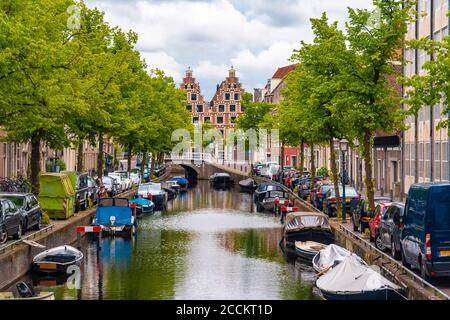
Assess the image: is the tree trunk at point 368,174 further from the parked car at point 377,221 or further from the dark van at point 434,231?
the dark van at point 434,231

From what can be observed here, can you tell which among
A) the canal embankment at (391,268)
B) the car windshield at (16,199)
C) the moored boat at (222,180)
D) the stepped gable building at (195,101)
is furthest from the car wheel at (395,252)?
the stepped gable building at (195,101)

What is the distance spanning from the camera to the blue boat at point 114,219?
145 feet

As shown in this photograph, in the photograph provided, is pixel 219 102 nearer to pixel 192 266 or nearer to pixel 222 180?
pixel 222 180

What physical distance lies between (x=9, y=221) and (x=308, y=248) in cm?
1291

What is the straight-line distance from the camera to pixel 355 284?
2442 cm

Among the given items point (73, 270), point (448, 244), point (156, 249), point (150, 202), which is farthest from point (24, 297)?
point (150, 202)

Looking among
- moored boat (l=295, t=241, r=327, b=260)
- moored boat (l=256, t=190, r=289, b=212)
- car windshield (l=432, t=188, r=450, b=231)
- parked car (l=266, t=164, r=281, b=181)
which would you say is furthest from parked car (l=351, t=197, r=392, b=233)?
parked car (l=266, t=164, r=281, b=181)

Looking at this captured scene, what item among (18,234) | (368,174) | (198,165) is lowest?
(18,234)

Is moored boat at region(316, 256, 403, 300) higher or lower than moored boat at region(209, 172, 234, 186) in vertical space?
lower

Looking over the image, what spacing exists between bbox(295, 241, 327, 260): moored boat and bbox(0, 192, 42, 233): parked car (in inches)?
461

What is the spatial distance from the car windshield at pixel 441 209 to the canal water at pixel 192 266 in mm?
5382

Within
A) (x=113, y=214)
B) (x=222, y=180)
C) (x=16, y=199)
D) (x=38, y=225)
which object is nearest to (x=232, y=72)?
(x=222, y=180)

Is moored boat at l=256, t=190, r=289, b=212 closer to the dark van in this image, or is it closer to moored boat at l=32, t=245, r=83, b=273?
moored boat at l=32, t=245, r=83, b=273

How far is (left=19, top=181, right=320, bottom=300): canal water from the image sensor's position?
91.6 feet
